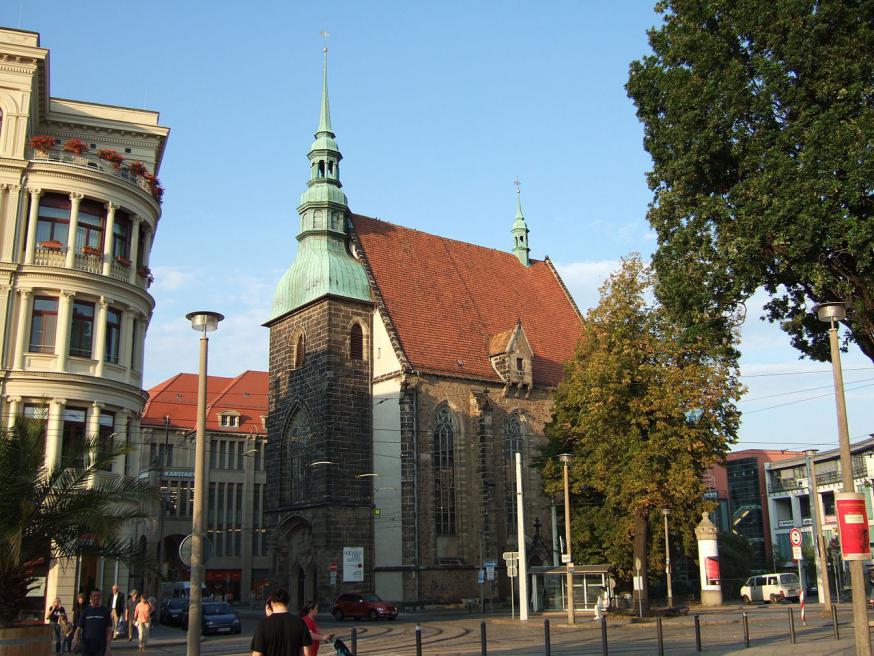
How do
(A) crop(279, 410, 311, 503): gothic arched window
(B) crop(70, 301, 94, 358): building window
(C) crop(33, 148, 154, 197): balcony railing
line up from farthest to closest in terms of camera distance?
(A) crop(279, 410, 311, 503): gothic arched window → (C) crop(33, 148, 154, 197): balcony railing → (B) crop(70, 301, 94, 358): building window

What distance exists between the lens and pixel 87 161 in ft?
91.0

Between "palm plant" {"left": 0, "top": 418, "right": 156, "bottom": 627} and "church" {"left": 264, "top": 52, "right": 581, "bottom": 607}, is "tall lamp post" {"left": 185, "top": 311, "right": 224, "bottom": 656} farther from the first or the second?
"church" {"left": 264, "top": 52, "right": 581, "bottom": 607}

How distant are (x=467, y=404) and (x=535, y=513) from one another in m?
6.98

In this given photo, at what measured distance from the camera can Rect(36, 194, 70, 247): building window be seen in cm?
2691

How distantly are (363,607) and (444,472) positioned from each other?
9.59 metres

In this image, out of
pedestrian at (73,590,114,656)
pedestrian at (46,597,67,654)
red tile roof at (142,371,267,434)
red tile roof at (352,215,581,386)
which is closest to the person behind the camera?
pedestrian at (73,590,114,656)

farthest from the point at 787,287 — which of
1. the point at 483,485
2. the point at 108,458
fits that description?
the point at 483,485

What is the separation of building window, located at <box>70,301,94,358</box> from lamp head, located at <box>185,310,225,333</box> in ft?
39.8

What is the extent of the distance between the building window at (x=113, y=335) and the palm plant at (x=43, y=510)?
12529 mm

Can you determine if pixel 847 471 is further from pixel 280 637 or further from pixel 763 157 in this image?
pixel 280 637

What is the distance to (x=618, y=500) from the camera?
33531 mm

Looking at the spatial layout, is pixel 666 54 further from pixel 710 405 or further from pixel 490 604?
pixel 490 604

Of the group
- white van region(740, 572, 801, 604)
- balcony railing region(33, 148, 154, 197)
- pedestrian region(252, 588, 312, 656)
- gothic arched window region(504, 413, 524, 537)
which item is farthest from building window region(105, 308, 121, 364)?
white van region(740, 572, 801, 604)

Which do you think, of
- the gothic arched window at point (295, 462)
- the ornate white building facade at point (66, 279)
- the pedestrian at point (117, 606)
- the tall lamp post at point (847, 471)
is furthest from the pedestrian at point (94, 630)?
the gothic arched window at point (295, 462)
